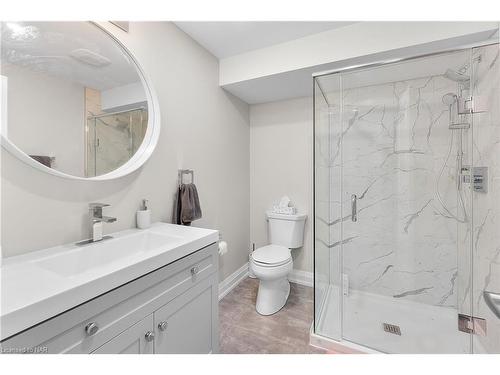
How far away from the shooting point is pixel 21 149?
3.03ft

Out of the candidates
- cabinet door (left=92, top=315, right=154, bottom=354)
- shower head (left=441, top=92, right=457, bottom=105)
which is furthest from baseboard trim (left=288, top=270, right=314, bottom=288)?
shower head (left=441, top=92, right=457, bottom=105)

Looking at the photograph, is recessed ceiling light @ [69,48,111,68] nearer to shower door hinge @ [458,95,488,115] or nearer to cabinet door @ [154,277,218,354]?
cabinet door @ [154,277,218,354]

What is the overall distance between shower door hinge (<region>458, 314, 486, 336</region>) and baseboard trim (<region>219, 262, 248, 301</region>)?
5.92 ft

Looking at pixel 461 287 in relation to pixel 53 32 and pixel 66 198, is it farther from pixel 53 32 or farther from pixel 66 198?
pixel 53 32

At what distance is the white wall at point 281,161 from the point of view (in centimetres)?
246

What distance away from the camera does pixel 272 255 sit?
6.46 feet

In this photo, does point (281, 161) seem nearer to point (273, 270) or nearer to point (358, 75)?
point (358, 75)

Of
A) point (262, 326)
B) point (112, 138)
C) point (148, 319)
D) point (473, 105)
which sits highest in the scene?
point (473, 105)

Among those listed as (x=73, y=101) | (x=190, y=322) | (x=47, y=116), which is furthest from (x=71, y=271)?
(x=73, y=101)

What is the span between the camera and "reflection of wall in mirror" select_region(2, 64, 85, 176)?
922 millimetres

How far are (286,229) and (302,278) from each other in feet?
2.04

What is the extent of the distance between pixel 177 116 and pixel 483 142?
205 cm

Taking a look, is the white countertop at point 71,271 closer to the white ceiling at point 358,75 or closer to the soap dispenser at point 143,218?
the soap dispenser at point 143,218
